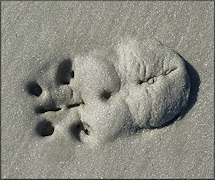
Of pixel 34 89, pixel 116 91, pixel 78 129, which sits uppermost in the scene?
pixel 34 89

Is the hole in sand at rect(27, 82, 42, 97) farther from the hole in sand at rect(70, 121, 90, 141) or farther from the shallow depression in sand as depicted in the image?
the hole in sand at rect(70, 121, 90, 141)

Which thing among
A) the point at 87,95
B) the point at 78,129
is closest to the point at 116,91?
the point at 87,95

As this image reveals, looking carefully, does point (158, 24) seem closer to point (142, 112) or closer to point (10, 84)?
point (142, 112)

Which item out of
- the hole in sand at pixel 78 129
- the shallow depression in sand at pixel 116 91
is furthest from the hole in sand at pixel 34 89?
the hole in sand at pixel 78 129

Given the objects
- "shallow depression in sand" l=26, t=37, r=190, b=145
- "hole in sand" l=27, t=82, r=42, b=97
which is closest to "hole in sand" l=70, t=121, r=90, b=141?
"shallow depression in sand" l=26, t=37, r=190, b=145

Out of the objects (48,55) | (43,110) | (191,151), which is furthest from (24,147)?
(191,151)

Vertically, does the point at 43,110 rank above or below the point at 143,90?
above

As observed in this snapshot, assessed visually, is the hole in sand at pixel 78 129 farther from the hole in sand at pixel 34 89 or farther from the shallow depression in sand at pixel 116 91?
the hole in sand at pixel 34 89

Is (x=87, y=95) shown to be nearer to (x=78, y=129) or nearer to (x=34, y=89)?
(x=78, y=129)
